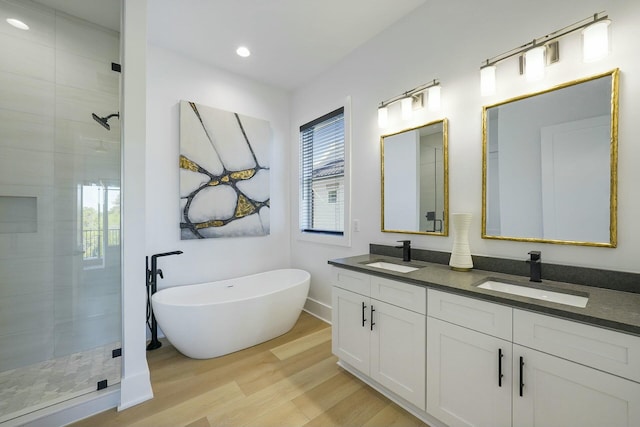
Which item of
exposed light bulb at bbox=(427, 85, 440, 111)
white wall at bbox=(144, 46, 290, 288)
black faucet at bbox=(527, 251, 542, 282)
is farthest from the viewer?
white wall at bbox=(144, 46, 290, 288)

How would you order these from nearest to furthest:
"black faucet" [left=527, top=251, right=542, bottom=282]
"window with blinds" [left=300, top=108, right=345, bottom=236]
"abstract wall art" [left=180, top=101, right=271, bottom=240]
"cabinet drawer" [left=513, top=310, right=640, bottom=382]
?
"cabinet drawer" [left=513, top=310, right=640, bottom=382]
"black faucet" [left=527, top=251, right=542, bottom=282]
"abstract wall art" [left=180, top=101, right=271, bottom=240]
"window with blinds" [left=300, top=108, right=345, bottom=236]

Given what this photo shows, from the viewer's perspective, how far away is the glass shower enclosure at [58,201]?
74.5 inches

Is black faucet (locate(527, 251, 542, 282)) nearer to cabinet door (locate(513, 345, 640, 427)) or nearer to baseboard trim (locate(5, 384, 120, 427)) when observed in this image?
cabinet door (locate(513, 345, 640, 427))

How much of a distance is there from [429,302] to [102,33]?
329 centimetres

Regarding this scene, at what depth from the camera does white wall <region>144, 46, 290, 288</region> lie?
2520mm

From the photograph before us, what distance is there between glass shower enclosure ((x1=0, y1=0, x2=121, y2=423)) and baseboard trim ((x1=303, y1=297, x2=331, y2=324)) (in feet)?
6.22

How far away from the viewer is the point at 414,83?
2.11 meters

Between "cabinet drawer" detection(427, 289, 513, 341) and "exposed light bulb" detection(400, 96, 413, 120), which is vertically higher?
"exposed light bulb" detection(400, 96, 413, 120)

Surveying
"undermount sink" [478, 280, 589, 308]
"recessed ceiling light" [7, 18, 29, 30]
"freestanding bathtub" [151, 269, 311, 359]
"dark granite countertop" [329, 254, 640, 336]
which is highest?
"recessed ceiling light" [7, 18, 29, 30]

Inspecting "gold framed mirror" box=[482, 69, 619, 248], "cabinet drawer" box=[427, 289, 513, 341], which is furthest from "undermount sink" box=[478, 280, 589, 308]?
"gold framed mirror" box=[482, 69, 619, 248]

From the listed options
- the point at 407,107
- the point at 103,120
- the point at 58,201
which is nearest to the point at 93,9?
the point at 103,120

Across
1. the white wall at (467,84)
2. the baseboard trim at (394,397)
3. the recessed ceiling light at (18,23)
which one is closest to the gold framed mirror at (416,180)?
the white wall at (467,84)

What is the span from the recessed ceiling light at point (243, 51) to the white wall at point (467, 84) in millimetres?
860

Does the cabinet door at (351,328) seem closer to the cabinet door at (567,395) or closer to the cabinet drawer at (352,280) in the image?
the cabinet drawer at (352,280)
